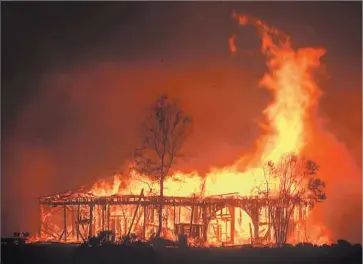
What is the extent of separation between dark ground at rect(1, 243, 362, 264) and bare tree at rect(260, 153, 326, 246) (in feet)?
1.97

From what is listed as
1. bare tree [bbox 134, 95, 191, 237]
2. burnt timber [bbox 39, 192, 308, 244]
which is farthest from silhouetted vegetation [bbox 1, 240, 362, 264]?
bare tree [bbox 134, 95, 191, 237]

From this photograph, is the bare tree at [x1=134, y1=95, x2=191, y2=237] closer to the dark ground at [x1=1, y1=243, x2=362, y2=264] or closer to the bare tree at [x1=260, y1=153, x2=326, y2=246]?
the dark ground at [x1=1, y1=243, x2=362, y2=264]

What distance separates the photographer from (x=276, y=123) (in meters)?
21.0

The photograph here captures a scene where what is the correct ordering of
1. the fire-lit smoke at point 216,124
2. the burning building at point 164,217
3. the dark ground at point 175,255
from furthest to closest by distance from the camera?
1. the burning building at point 164,217
2. the fire-lit smoke at point 216,124
3. the dark ground at point 175,255

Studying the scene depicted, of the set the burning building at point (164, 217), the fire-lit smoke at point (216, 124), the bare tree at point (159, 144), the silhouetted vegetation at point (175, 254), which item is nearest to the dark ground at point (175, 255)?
the silhouetted vegetation at point (175, 254)

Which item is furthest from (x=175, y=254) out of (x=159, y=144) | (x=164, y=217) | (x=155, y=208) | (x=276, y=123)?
(x=276, y=123)

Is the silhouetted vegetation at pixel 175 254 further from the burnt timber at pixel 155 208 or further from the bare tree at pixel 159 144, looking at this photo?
the bare tree at pixel 159 144

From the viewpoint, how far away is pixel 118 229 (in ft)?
69.0

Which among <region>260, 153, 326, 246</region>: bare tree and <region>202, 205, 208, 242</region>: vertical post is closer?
<region>260, 153, 326, 246</region>: bare tree

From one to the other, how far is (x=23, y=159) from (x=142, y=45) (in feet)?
12.2

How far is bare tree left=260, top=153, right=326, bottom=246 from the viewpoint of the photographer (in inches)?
821

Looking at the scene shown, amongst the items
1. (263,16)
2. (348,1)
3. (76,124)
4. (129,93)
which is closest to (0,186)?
(76,124)

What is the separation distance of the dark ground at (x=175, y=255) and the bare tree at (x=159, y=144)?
3.23 ft

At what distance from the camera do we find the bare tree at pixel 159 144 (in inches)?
821
